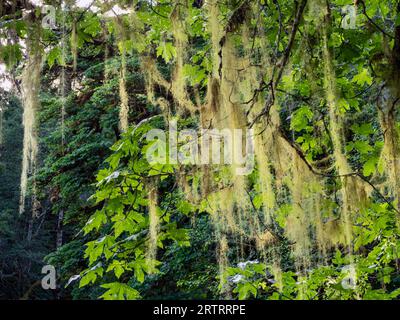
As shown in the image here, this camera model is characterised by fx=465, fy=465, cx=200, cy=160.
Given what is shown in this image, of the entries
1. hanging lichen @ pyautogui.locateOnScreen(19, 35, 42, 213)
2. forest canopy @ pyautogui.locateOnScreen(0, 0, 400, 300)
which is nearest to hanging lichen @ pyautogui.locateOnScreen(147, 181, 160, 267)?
forest canopy @ pyautogui.locateOnScreen(0, 0, 400, 300)

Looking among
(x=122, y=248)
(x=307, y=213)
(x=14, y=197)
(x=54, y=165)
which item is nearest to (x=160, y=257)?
(x=54, y=165)

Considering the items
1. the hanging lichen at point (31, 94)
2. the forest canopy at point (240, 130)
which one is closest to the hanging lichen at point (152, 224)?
the forest canopy at point (240, 130)

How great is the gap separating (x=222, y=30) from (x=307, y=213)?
3.47ft

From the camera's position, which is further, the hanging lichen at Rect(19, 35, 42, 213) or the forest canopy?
the hanging lichen at Rect(19, 35, 42, 213)

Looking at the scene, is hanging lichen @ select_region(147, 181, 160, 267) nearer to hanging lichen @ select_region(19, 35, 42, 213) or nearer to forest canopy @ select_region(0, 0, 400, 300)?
forest canopy @ select_region(0, 0, 400, 300)

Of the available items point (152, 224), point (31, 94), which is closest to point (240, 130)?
point (152, 224)

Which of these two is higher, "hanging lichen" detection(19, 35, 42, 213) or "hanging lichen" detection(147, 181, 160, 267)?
"hanging lichen" detection(19, 35, 42, 213)

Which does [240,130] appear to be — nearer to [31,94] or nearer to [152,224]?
[152,224]

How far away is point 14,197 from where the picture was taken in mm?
17484

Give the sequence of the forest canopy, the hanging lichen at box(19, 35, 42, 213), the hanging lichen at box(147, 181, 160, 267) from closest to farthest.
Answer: the forest canopy
the hanging lichen at box(19, 35, 42, 213)
the hanging lichen at box(147, 181, 160, 267)

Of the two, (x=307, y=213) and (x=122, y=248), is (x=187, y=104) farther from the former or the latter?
(x=122, y=248)

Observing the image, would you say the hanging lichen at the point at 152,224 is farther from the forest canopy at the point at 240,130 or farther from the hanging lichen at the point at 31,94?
the hanging lichen at the point at 31,94
